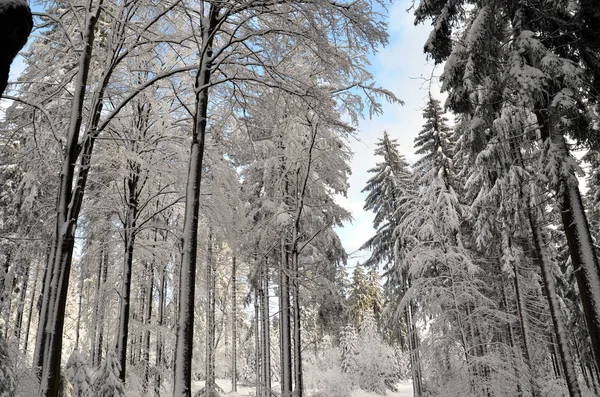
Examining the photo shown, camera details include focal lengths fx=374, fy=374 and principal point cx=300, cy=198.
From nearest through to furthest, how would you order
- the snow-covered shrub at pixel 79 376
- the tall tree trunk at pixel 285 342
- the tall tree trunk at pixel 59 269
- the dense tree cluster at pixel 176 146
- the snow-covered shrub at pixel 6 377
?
the snow-covered shrub at pixel 6 377
the tall tree trunk at pixel 59 269
the dense tree cluster at pixel 176 146
the snow-covered shrub at pixel 79 376
the tall tree trunk at pixel 285 342

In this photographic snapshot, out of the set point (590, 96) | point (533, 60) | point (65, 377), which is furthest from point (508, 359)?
point (65, 377)

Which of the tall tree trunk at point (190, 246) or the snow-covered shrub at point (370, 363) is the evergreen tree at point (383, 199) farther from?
A: the tall tree trunk at point (190, 246)

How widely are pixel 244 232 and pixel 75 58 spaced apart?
5167 mm

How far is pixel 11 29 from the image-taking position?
2.51m

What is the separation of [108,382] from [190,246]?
3517 mm

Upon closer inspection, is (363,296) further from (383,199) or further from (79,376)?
(79,376)

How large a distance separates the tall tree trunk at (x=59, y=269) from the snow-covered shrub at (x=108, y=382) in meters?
2.08

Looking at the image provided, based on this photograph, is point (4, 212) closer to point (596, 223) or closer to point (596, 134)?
point (596, 134)

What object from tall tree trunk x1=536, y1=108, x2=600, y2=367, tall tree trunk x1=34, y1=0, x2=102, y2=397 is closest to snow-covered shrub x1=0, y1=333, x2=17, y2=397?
tall tree trunk x1=34, y1=0, x2=102, y2=397

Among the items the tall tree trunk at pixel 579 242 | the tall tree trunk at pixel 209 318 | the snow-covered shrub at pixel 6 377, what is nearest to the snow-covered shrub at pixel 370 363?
the tall tree trunk at pixel 209 318

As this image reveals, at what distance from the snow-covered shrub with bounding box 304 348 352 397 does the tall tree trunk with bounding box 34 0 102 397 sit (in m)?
19.1

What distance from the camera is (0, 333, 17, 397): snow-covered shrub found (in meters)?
3.57

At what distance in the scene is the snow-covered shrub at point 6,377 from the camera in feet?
11.7

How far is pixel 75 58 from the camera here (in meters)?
6.52
